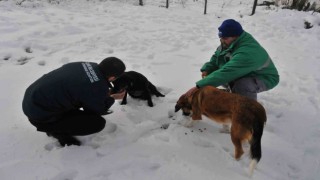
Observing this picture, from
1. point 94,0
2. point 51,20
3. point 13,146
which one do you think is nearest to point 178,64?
point 13,146

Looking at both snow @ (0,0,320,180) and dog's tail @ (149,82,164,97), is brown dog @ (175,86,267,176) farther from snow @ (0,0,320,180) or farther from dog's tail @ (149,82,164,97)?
dog's tail @ (149,82,164,97)

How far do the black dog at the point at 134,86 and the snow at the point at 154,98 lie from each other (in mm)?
127

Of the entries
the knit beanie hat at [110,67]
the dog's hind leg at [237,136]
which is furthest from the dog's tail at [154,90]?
the dog's hind leg at [237,136]

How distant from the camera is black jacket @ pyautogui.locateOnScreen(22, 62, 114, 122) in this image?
2703mm

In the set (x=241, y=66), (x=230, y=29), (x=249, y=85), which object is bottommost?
(x=249, y=85)

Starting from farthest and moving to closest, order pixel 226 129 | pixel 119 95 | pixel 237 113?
1. pixel 119 95
2. pixel 226 129
3. pixel 237 113

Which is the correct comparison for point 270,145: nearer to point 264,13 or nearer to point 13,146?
point 13,146

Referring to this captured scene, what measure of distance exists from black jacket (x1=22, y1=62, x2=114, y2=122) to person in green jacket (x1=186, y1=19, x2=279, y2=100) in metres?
1.12

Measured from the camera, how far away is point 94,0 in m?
10.1

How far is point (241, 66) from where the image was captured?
329 cm

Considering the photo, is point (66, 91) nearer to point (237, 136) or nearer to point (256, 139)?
point (237, 136)

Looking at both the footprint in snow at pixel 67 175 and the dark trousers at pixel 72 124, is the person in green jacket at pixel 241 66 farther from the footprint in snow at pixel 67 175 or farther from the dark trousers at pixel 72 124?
the footprint in snow at pixel 67 175

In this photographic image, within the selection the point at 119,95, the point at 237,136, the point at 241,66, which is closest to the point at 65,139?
the point at 119,95

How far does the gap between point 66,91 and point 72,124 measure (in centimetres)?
40
